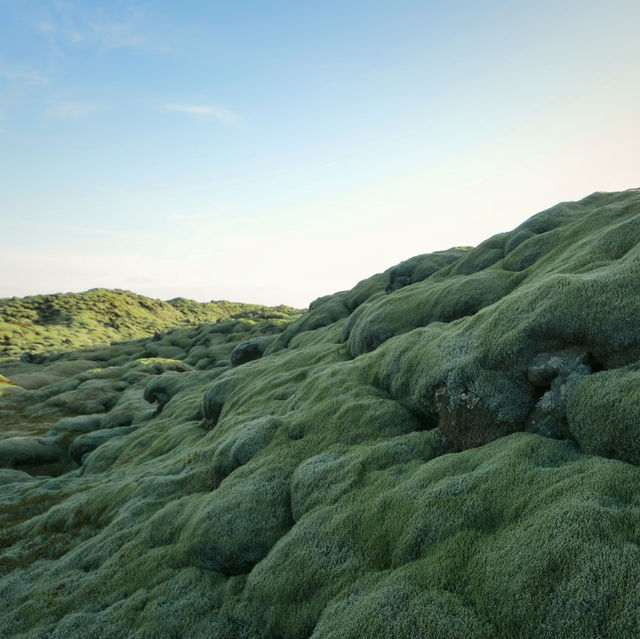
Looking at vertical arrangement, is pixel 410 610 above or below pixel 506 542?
below

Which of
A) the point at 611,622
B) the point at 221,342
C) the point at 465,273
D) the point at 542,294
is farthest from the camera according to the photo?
the point at 221,342

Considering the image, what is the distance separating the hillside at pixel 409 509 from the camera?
9633 mm

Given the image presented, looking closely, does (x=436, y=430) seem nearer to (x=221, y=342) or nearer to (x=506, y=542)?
(x=506, y=542)

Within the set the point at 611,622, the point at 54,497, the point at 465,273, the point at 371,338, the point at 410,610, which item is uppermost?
the point at 465,273

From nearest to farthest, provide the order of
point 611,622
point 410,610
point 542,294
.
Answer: point 611,622
point 410,610
point 542,294

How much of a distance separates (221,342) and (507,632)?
142 metres

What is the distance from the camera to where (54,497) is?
124 ft

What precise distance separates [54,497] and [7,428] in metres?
56.0

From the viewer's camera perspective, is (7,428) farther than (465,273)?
Yes

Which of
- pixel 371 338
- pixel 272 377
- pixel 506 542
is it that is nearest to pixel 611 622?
pixel 506 542

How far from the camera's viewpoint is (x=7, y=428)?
80.4 m

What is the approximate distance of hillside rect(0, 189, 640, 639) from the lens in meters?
9.63

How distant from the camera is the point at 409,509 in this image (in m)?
13.5

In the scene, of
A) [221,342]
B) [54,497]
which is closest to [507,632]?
[54,497]
